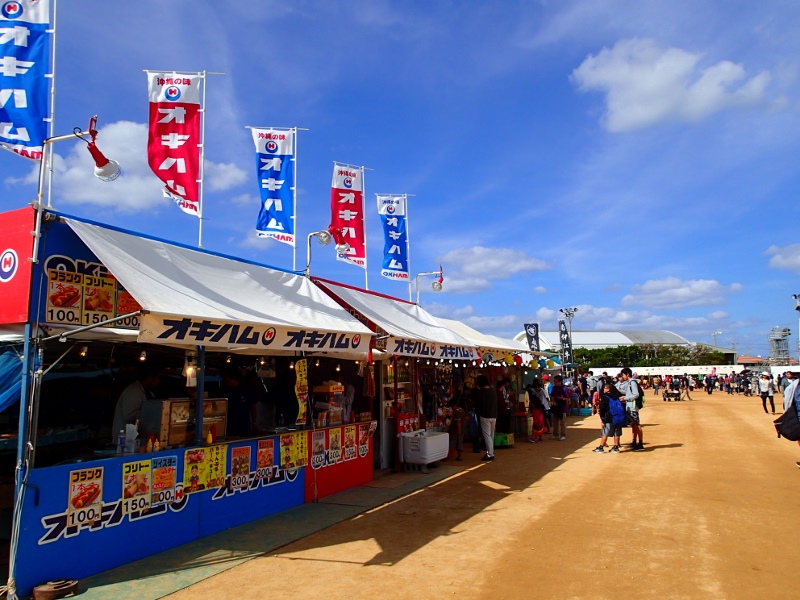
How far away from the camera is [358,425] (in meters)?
9.14

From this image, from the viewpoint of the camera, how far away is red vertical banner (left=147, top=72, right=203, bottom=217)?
7020 millimetres

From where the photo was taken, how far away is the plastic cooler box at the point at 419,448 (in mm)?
10234

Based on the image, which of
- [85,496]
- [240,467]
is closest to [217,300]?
[240,467]

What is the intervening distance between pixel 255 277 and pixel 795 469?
9.60 metres

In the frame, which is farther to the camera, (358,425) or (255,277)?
(358,425)

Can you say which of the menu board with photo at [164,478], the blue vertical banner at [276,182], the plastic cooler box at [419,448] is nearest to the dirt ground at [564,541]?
the plastic cooler box at [419,448]

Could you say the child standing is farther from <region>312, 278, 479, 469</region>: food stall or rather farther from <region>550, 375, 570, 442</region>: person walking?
<region>312, 278, 479, 469</region>: food stall

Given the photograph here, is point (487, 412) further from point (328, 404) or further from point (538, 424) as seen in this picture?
point (328, 404)

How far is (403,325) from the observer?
33.2ft

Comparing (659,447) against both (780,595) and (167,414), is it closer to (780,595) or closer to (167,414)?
(780,595)

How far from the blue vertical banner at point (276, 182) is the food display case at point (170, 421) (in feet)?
11.0

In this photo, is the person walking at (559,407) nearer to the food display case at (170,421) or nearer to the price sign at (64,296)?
the food display case at (170,421)

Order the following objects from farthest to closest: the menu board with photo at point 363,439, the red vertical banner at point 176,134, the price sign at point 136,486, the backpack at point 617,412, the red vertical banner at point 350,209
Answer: the backpack at point 617,412 → the red vertical banner at point 350,209 → the menu board with photo at point 363,439 → the red vertical banner at point 176,134 → the price sign at point 136,486

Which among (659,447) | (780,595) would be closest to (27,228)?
(780,595)
